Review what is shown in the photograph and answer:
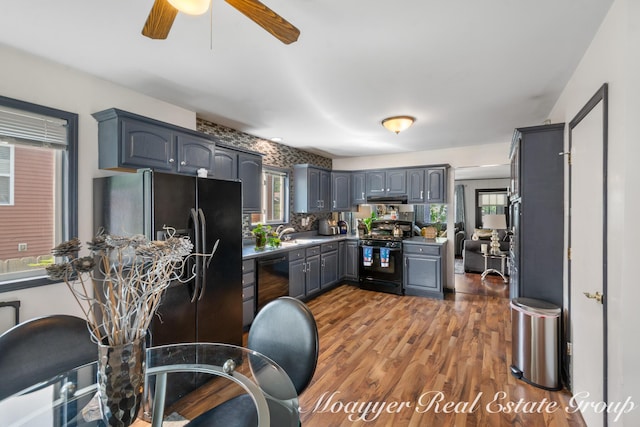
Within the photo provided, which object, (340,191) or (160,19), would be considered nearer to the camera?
(160,19)

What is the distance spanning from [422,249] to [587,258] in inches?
115

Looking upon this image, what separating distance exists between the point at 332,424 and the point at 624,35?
8.58 ft

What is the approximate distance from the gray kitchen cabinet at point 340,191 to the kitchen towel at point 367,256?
1.01 metres

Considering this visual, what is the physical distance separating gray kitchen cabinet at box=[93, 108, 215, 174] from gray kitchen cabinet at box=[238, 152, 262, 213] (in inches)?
32.0

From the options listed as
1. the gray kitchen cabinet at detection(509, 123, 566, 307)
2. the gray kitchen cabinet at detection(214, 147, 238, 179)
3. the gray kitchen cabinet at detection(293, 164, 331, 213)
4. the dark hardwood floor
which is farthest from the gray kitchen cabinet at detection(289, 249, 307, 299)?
the gray kitchen cabinet at detection(509, 123, 566, 307)

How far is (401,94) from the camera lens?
110 inches

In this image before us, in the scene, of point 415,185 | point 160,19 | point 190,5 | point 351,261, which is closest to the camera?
point 190,5

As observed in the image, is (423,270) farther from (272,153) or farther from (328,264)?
(272,153)

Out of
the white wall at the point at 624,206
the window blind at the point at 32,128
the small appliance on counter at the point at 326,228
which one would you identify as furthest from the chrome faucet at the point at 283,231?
the white wall at the point at 624,206

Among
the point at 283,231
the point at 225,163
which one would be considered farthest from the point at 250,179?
the point at 283,231

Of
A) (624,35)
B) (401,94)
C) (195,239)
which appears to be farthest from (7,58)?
(624,35)

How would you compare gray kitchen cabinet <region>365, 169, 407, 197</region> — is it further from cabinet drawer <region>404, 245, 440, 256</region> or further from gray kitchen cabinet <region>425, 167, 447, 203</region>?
cabinet drawer <region>404, 245, 440, 256</region>

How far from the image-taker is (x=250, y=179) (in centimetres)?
389

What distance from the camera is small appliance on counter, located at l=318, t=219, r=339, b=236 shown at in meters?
5.67
